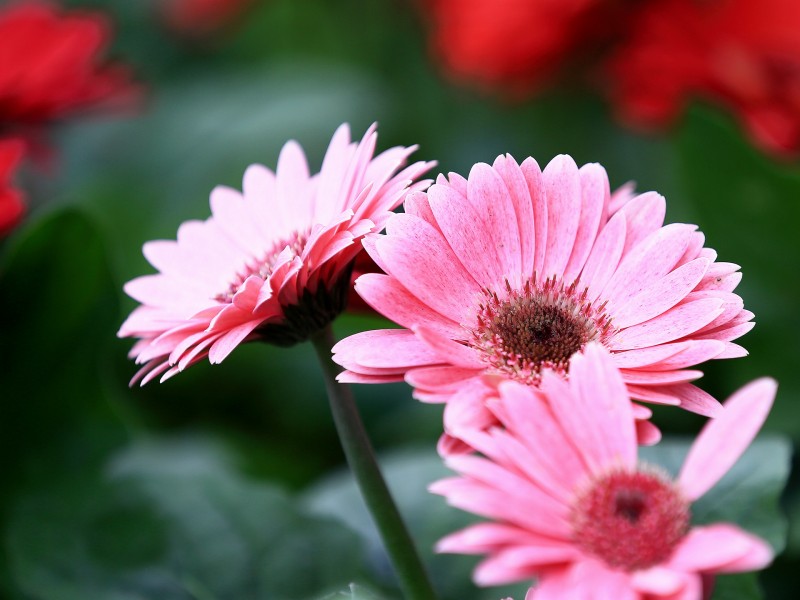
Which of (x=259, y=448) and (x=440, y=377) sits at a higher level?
(x=259, y=448)

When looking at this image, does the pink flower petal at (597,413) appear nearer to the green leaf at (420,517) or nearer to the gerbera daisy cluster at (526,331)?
the gerbera daisy cluster at (526,331)

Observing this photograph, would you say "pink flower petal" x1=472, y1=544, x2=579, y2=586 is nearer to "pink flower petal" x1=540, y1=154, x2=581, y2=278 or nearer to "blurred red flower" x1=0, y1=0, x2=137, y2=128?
"pink flower petal" x1=540, y1=154, x2=581, y2=278

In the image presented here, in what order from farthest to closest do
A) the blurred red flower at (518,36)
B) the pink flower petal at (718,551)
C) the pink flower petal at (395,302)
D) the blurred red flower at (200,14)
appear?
the blurred red flower at (200,14)
the blurred red flower at (518,36)
the pink flower petal at (395,302)
the pink flower petal at (718,551)

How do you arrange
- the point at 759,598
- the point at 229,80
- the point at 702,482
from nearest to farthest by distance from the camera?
the point at 702,482, the point at 759,598, the point at 229,80

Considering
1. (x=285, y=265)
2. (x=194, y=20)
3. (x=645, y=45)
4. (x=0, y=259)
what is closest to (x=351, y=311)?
(x=285, y=265)

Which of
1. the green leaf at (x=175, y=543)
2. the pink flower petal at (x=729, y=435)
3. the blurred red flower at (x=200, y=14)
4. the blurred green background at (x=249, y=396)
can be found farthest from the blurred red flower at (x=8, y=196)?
the blurred red flower at (x=200, y=14)

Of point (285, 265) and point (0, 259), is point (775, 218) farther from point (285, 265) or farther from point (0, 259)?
point (0, 259)
